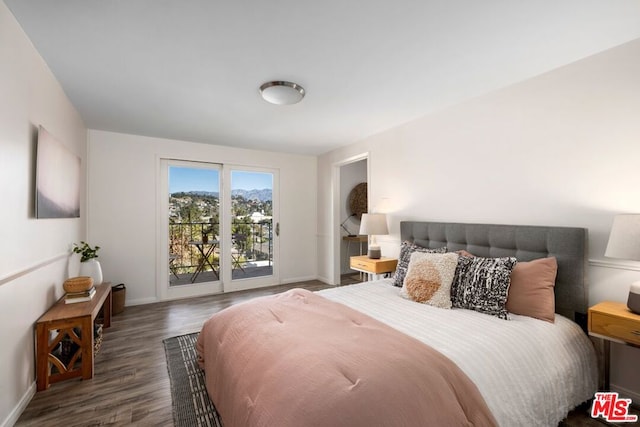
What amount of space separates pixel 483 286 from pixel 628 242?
0.81 m

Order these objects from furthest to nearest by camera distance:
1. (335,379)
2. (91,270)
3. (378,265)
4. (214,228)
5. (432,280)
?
(214,228) → (378,265) → (91,270) → (432,280) → (335,379)

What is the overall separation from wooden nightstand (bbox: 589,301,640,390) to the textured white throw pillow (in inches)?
32.4

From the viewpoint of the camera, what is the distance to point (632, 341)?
160 cm

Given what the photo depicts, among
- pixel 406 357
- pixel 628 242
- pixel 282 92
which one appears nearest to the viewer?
pixel 406 357

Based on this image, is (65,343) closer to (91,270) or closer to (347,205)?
(91,270)

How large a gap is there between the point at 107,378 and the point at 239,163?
10.7ft

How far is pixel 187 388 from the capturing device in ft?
6.73

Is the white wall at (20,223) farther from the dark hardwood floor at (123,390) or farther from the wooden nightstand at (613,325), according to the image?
the wooden nightstand at (613,325)

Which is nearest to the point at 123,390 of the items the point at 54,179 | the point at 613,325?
the point at 54,179

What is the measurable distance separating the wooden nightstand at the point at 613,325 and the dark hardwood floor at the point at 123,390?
0.51 meters

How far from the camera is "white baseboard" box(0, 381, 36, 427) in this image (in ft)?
5.40

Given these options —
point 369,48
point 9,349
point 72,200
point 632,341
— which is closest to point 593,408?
point 632,341

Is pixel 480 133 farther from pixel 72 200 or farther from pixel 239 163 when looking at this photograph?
pixel 72 200

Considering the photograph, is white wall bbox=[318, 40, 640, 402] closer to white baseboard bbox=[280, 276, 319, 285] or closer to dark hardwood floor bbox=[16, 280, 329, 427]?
white baseboard bbox=[280, 276, 319, 285]
